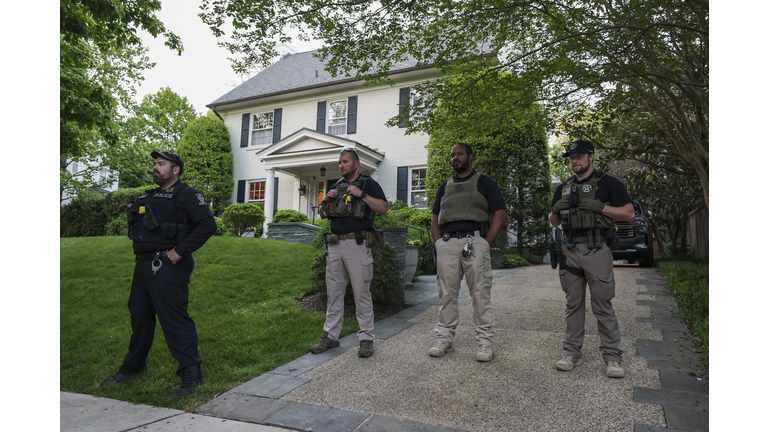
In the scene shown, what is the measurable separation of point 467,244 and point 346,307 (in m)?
2.55

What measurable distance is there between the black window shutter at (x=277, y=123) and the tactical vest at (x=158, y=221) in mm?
14898

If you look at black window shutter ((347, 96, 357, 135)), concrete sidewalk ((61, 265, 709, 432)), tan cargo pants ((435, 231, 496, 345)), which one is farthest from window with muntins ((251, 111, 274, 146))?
tan cargo pants ((435, 231, 496, 345))

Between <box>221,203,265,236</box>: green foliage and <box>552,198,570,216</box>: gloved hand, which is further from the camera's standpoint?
<box>221,203,265,236</box>: green foliage

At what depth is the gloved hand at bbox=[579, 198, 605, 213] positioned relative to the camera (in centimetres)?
354

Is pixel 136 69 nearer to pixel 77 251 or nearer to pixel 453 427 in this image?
pixel 77 251

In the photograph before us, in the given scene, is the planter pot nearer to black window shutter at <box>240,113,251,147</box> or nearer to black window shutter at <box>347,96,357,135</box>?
black window shutter at <box>347,96,357,135</box>

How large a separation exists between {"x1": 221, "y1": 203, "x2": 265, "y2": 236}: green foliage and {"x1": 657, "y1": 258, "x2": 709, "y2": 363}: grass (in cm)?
1176

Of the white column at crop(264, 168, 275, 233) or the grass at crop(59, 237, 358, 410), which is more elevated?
the white column at crop(264, 168, 275, 233)

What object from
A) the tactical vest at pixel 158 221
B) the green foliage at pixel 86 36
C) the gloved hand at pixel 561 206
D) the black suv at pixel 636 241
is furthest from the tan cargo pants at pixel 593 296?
the black suv at pixel 636 241

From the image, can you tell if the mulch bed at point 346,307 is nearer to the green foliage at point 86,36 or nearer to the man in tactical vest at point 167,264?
the man in tactical vest at point 167,264

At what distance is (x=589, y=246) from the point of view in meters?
3.54

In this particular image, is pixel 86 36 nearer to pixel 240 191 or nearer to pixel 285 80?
pixel 240 191

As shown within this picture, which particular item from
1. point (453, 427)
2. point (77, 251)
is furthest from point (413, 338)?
point (77, 251)

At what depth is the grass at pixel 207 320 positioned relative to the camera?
143 inches
